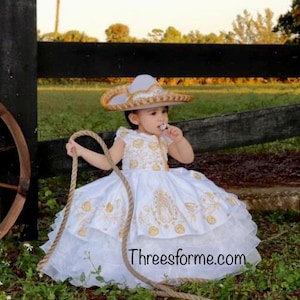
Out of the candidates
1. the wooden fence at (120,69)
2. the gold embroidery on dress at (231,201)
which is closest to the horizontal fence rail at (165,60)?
the wooden fence at (120,69)

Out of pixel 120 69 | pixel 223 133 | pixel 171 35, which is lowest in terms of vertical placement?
pixel 223 133

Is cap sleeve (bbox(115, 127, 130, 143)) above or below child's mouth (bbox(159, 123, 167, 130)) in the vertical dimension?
below

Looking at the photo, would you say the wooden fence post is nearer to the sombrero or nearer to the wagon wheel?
the wagon wheel

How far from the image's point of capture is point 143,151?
4.26 meters

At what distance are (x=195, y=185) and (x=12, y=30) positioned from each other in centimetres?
148

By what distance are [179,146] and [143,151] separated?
22cm

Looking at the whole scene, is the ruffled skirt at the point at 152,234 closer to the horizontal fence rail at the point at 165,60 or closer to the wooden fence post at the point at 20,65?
the wooden fence post at the point at 20,65

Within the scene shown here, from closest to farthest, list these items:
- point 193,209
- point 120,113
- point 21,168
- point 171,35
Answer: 1. point 193,209
2. point 21,168
3. point 120,113
4. point 171,35

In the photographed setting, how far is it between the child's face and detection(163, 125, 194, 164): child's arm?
5cm

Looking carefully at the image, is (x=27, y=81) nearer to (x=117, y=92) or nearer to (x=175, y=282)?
(x=117, y=92)

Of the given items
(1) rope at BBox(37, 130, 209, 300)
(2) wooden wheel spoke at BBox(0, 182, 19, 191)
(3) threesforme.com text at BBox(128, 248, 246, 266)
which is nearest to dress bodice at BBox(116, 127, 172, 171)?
(1) rope at BBox(37, 130, 209, 300)

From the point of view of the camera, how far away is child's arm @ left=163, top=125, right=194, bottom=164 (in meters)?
4.29

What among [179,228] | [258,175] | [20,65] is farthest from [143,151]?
[258,175]

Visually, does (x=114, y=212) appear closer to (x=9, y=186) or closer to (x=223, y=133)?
(x=9, y=186)
